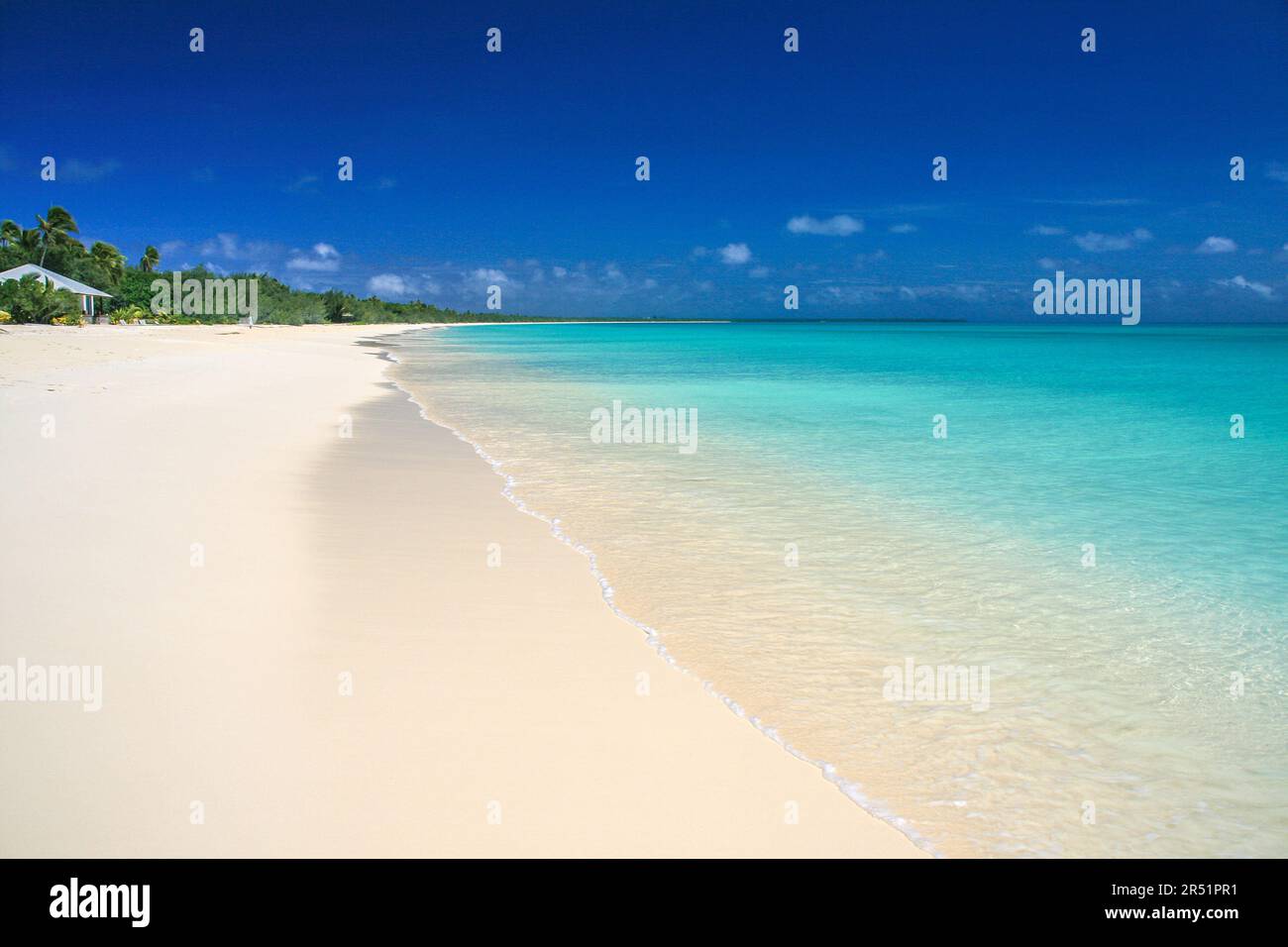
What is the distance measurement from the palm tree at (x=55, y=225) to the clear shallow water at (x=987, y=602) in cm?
6969

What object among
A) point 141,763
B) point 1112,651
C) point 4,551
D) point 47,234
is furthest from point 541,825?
point 47,234

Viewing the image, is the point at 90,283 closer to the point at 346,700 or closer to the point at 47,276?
the point at 47,276

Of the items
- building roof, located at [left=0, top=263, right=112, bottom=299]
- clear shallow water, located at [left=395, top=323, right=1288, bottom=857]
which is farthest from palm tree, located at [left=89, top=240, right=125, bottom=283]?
clear shallow water, located at [left=395, top=323, right=1288, bottom=857]

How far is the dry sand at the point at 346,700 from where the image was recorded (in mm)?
3033

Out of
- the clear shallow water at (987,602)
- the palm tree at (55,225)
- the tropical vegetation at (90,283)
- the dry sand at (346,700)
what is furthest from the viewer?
the palm tree at (55,225)

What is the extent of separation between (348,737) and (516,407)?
15.1 metres

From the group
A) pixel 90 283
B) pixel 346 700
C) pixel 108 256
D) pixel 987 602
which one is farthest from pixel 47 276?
pixel 987 602

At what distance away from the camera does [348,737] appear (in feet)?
11.7

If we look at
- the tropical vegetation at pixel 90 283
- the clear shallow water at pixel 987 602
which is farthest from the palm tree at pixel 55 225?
the clear shallow water at pixel 987 602

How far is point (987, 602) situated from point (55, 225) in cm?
8126

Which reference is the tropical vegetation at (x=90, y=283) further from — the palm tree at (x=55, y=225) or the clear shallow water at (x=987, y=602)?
the clear shallow water at (x=987, y=602)

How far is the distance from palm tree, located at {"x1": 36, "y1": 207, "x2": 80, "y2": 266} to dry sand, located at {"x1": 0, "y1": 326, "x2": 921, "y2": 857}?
74344 mm

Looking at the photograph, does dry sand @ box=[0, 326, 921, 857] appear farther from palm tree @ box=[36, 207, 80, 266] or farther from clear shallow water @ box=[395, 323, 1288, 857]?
palm tree @ box=[36, 207, 80, 266]

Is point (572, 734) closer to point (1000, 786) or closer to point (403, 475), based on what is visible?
point (1000, 786)
